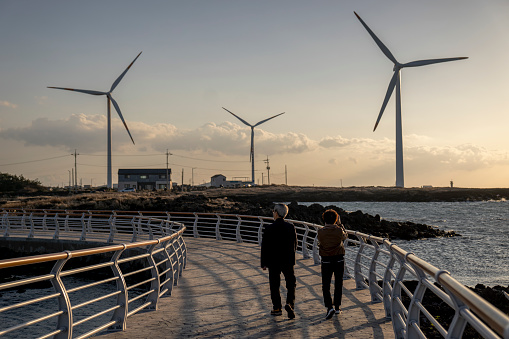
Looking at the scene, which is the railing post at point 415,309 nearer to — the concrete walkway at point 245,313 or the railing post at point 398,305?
the railing post at point 398,305

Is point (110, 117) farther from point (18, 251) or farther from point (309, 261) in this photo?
point (309, 261)

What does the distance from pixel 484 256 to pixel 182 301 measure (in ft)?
112

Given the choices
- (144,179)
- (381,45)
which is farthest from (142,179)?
(381,45)

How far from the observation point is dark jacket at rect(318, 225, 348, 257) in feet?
27.6

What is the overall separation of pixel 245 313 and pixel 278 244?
1.46 meters

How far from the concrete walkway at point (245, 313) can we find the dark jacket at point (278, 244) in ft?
3.01

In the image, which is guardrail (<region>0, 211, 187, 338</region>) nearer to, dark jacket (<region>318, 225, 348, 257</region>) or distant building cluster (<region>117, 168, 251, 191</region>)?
dark jacket (<region>318, 225, 348, 257</region>)

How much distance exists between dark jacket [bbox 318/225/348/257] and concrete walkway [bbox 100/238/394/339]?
1.05 metres

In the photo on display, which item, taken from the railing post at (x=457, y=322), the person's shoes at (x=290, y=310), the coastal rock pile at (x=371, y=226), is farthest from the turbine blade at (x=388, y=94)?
the railing post at (x=457, y=322)

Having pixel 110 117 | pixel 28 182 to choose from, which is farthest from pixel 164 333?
pixel 28 182

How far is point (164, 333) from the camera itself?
757 centimetres

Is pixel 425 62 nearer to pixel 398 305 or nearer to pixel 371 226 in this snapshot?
pixel 371 226

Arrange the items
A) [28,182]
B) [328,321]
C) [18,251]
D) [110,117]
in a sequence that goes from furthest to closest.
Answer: [28,182] → [110,117] → [18,251] → [328,321]

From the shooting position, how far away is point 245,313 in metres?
8.98
